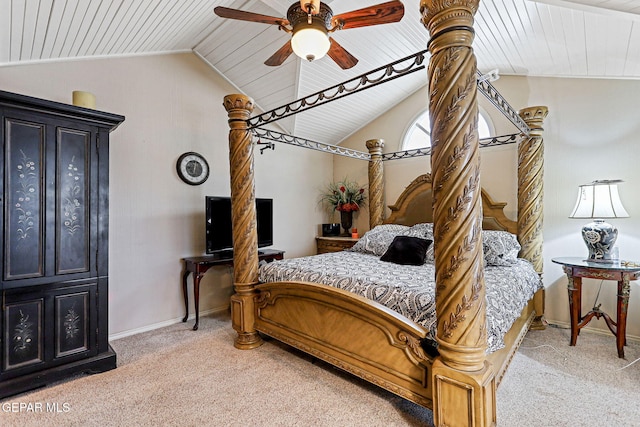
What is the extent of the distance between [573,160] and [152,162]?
4646 millimetres

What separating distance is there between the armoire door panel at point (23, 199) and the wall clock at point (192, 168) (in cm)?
147

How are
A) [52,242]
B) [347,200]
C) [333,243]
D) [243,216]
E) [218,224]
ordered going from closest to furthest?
[52,242], [243,216], [218,224], [333,243], [347,200]

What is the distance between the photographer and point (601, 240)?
2.78 meters

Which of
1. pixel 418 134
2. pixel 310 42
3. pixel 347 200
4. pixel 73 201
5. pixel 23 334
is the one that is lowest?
pixel 23 334

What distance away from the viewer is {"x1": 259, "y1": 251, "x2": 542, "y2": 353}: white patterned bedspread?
6.23ft

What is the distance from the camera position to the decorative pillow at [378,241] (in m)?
3.64

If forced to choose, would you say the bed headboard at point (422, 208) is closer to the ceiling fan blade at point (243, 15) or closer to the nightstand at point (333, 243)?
the nightstand at point (333, 243)

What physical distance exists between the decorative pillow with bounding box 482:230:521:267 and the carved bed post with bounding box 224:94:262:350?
7.25 ft

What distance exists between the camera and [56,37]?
251 cm

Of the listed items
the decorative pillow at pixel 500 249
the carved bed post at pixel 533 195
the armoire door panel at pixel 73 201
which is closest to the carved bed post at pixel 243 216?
the armoire door panel at pixel 73 201

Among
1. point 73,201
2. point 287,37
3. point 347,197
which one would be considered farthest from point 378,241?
point 73,201

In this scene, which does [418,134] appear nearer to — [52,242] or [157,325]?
[157,325]

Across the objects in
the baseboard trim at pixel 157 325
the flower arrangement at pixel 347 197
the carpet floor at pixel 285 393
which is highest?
the flower arrangement at pixel 347 197

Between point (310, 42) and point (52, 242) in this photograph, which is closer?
point (310, 42)
